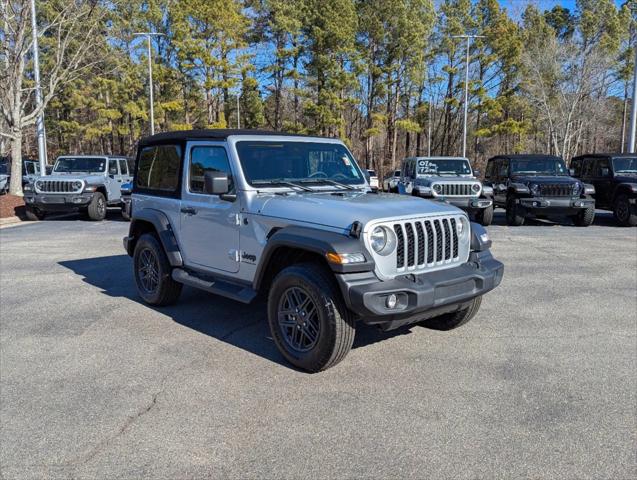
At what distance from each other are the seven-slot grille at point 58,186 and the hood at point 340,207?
11.8m

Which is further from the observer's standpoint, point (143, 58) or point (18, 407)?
point (143, 58)

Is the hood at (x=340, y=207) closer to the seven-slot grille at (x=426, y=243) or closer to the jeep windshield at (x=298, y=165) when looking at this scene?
the seven-slot grille at (x=426, y=243)

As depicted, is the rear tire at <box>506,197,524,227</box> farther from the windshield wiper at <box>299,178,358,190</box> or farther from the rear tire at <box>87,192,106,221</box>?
the rear tire at <box>87,192,106,221</box>

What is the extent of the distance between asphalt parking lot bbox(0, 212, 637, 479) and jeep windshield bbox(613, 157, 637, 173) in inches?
363

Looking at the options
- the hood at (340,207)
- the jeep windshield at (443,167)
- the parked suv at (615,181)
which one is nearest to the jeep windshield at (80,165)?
the jeep windshield at (443,167)

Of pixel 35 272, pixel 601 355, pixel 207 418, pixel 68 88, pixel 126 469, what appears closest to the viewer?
pixel 126 469

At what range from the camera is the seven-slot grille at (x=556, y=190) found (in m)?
13.1

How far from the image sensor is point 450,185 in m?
13.4

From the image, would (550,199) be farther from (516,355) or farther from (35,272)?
(35,272)

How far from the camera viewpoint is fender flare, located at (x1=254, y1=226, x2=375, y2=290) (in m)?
3.89

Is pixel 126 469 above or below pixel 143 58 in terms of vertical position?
below

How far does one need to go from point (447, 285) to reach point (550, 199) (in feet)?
33.0

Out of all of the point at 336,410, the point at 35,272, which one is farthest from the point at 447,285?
the point at 35,272

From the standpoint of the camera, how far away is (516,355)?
470cm
